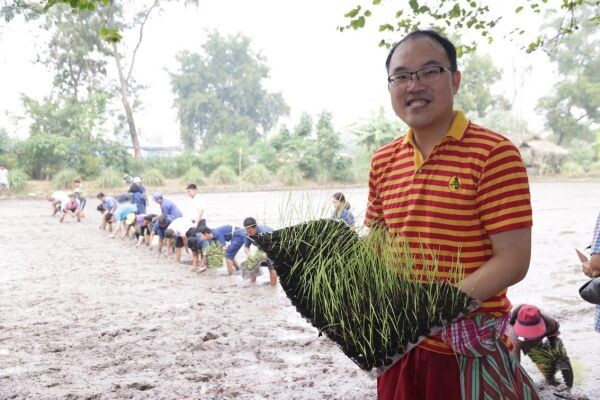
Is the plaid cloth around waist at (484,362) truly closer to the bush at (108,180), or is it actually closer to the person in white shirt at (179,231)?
the person in white shirt at (179,231)

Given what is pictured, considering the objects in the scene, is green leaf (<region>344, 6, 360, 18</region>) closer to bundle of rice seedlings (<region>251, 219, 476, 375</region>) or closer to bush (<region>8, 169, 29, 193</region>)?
bundle of rice seedlings (<region>251, 219, 476, 375</region>)

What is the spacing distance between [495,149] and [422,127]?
0.21 meters

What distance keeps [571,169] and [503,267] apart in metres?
33.3

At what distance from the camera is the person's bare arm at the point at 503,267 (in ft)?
4.12

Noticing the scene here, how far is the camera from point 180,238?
862 centimetres

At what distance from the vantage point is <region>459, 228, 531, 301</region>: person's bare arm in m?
1.26

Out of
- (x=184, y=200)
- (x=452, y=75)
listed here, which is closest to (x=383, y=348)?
(x=452, y=75)

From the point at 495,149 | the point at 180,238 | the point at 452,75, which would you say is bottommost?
the point at 180,238

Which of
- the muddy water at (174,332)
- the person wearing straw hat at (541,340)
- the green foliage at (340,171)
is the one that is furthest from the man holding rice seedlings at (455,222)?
the green foliage at (340,171)

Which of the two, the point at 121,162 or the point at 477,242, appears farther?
the point at 121,162

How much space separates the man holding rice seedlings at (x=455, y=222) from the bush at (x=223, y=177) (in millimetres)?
24440

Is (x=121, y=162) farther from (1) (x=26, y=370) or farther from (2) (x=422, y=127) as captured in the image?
(2) (x=422, y=127)

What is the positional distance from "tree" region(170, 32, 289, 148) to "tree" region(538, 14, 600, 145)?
19.9m

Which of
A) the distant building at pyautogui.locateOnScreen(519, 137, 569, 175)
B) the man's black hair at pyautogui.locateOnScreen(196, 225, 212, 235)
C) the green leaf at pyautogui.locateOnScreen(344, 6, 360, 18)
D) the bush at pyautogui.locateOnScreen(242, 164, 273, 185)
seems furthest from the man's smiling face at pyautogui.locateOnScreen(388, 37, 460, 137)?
the distant building at pyautogui.locateOnScreen(519, 137, 569, 175)
